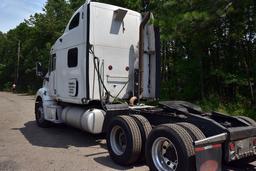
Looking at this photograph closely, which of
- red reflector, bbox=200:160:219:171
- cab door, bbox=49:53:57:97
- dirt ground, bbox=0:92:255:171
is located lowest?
dirt ground, bbox=0:92:255:171

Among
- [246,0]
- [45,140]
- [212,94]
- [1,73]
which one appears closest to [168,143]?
[45,140]

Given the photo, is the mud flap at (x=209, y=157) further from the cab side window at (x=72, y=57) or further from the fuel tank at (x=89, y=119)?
the cab side window at (x=72, y=57)

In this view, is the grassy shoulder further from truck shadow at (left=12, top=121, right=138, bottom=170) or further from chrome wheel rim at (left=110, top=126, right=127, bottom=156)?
chrome wheel rim at (left=110, top=126, right=127, bottom=156)

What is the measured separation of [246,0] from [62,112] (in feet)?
22.1

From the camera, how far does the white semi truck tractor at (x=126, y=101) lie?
535cm

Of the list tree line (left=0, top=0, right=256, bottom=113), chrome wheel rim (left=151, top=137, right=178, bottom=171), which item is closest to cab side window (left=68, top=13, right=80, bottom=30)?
tree line (left=0, top=0, right=256, bottom=113)

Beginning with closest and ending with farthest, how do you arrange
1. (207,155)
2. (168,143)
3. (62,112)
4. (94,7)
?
(207,155) → (168,143) → (94,7) → (62,112)

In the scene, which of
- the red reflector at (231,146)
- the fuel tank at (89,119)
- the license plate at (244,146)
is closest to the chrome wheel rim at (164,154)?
the red reflector at (231,146)

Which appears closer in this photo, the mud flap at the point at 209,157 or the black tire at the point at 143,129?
the mud flap at the point at 209,157

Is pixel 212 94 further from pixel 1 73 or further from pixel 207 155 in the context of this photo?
pixel 1 73

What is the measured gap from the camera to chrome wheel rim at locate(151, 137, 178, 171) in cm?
545

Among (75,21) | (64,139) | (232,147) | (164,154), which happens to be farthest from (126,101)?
(232,147)

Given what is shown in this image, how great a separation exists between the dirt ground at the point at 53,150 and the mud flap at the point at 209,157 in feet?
4.89

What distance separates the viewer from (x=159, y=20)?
9484 mm
